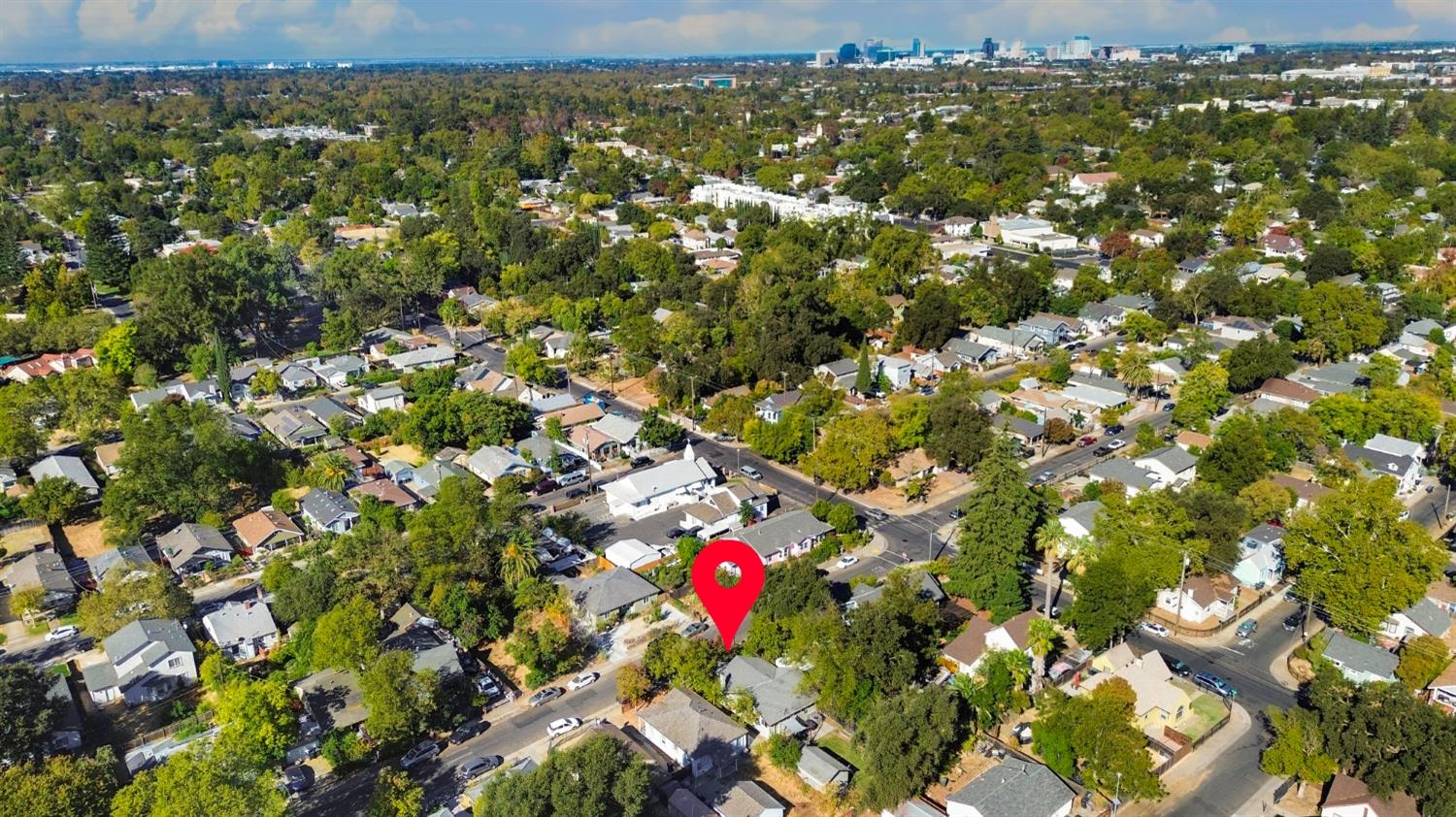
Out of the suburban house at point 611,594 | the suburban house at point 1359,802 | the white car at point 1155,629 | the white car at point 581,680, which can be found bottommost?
the white car at point 581,680

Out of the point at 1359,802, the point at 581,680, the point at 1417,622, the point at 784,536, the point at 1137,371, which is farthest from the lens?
the point at 1137,371

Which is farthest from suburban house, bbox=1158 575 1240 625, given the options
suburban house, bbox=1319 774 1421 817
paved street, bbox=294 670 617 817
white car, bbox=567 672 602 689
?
white car, bbox=567 672 602 689

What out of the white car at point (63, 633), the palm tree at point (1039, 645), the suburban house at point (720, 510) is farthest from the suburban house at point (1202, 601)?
the white car at point (63, 633)

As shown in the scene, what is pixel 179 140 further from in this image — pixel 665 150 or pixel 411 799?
pixel 411 799

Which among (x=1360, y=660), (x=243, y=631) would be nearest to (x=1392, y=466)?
(x=1360, y=660)

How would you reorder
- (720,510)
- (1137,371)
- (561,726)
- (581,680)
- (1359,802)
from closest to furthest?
1. (1359,802)
2. (561,726)
3. (581,680)
4. (720,510)
5. (1137,371)

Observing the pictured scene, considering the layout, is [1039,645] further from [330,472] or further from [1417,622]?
[330,472]

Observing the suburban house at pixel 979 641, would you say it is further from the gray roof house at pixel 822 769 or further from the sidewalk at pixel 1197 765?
the gray roof house at pixel 822 769
